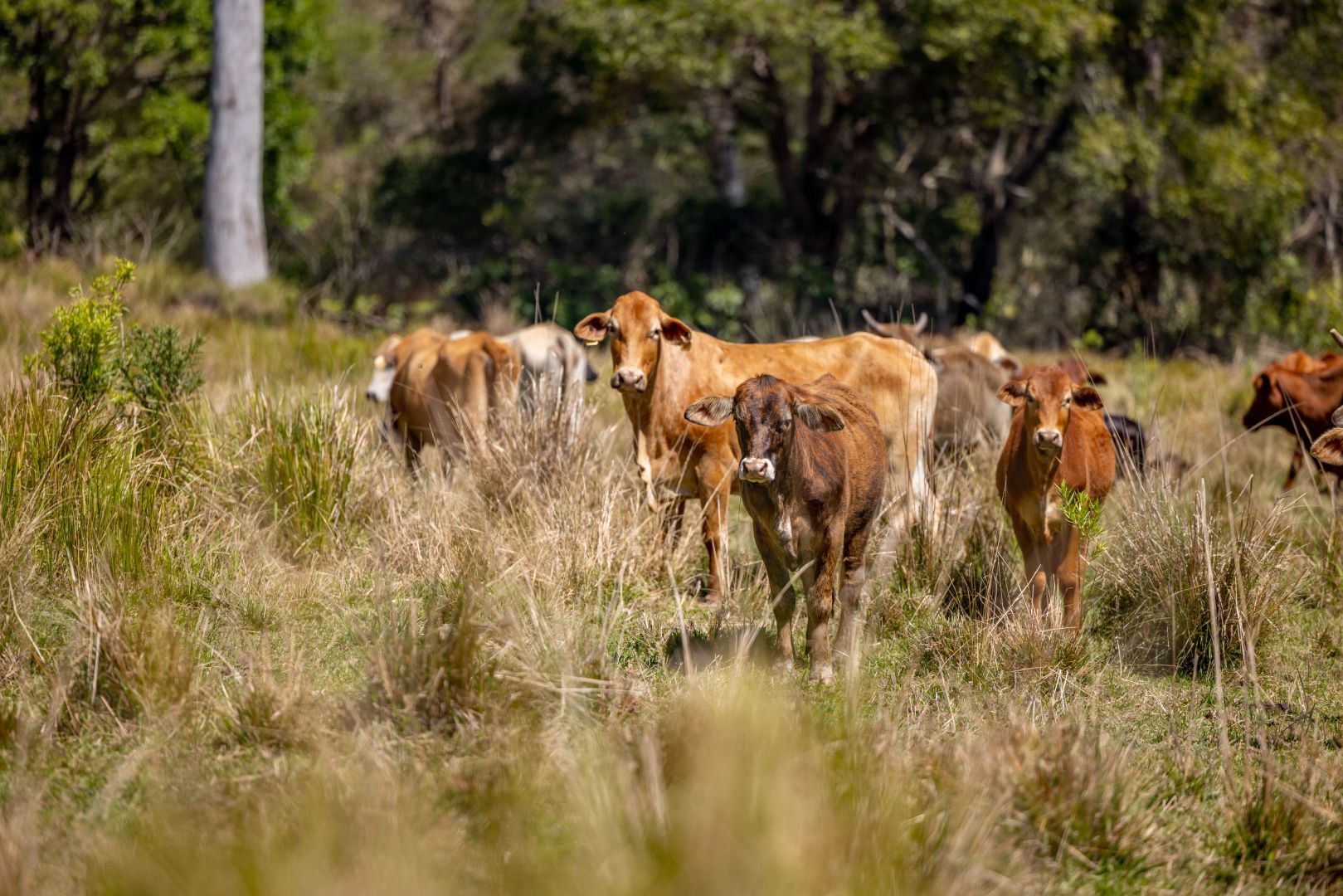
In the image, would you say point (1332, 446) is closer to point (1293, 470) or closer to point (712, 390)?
point (712, 390)

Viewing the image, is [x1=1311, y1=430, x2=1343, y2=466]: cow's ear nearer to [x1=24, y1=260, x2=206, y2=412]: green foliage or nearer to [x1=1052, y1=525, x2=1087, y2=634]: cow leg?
[x1=1052, y1=525, x2=1087, y2=634]: cow leg

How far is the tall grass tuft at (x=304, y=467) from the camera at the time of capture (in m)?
7.33

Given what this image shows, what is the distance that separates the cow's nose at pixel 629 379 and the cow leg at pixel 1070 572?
2.30 meters

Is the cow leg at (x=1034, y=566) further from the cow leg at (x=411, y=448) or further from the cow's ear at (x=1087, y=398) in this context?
the cow leg at (x=411, y=448)

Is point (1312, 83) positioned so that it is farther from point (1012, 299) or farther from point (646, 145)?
point (646, 145)

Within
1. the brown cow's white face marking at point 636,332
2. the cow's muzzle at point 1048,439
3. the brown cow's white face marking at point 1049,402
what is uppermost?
the brown cow's white face marking at point 636,332

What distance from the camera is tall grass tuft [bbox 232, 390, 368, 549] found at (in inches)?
289

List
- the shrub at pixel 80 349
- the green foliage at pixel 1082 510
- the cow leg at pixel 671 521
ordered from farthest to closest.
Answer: the cow leg at pixel 671 521 < the shrub at pixel 80 349 < the green foliage at pixel 1082 510

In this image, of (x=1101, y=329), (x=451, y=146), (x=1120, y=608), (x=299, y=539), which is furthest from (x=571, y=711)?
(x=451, y=146)

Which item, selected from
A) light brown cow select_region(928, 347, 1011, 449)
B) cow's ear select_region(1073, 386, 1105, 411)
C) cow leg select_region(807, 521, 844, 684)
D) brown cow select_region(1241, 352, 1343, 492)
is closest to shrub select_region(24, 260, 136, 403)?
cow leg select_region(807, 521, 844, 684)

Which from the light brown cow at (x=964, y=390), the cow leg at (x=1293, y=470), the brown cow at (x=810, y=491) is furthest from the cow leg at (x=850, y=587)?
the cow leg at (x=1293, y=470)

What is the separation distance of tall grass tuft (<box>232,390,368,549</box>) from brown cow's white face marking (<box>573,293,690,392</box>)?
1.58 m

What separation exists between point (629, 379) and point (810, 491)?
1459 mm

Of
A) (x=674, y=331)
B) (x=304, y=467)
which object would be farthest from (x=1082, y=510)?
(x=304, y=467)
